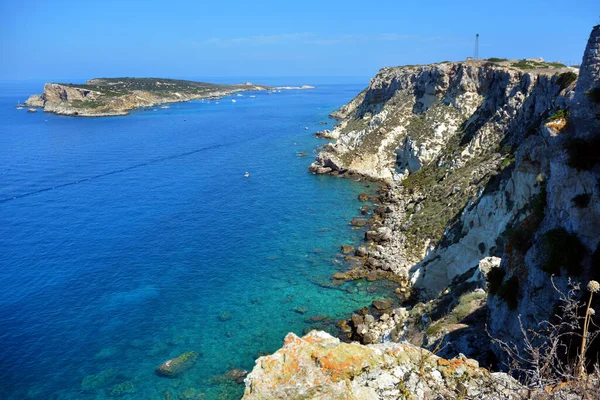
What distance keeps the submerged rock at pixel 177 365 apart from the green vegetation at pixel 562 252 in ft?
80.2

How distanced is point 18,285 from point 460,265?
4155cm

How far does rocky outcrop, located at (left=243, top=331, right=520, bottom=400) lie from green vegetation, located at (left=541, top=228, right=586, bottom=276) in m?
5.11

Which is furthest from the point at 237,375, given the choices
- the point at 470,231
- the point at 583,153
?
the point at 583,153

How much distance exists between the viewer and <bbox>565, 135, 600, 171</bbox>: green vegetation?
1360 centimetres

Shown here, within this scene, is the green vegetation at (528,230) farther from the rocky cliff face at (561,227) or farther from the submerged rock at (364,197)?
the submerged rock at (364,197)

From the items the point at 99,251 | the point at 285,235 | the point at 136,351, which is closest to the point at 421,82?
the point at 285,235

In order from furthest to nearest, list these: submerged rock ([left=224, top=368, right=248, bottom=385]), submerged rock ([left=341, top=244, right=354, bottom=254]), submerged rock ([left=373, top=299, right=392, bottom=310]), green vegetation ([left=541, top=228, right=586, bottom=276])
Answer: submerged rock ([left=341, top=244, right=354, bottom=254])
submerged rock ([left=373, top=299, right=392, bottom=310])
submerged rock ([left=224, top=368, right=248, bottom=385])
green vegetation ([left=541, top=228, right=586, bottom=276])

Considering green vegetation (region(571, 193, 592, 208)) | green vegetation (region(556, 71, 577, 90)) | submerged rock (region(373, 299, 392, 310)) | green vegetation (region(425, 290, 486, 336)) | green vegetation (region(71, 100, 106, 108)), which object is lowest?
submerged rock (region(373, 299, 392, 310))

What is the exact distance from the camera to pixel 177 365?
28969 millimetres

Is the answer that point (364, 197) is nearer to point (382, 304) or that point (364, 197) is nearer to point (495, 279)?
point (382, 304)

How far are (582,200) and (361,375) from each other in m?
9.65

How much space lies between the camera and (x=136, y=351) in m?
30.7

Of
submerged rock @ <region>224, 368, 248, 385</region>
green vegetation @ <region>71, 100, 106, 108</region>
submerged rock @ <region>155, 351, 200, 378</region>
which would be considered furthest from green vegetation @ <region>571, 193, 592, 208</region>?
green vegetation @ <region>71, 100, 106, 108</region>

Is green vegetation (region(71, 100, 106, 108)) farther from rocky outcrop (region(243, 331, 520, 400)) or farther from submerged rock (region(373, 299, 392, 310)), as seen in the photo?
rocky outcrop (region(243, 331, 520, 400))
